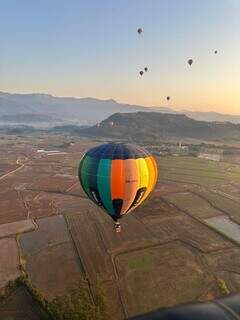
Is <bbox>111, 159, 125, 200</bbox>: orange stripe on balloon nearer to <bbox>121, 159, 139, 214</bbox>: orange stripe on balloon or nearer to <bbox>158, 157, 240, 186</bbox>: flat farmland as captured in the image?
<bbox>121, 159, 139, 214</bbox>: orange stripe on balloon

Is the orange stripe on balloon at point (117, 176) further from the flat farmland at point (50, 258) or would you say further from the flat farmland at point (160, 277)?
the flat farmland at point (50, 258)

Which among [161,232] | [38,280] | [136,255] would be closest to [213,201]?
[161,232]

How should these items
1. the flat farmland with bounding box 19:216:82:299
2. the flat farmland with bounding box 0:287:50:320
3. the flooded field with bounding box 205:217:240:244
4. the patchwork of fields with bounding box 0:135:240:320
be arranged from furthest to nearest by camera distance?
1. the flooded field with bounding box 205:217:240:244
2. the flat farmland with bounding box 19:216:82:299
3. the patchwork of fields with bounding box 0:135:240:320
4. the flat farmland with bounding box 0:287:50:320

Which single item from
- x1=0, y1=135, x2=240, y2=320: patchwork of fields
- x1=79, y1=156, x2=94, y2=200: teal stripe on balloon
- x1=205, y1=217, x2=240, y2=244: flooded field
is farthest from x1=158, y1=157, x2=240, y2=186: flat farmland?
x1=79, y1=156, x2=94, y2=200: teal stripe on balloon

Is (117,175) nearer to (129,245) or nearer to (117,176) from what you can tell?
(117,176)

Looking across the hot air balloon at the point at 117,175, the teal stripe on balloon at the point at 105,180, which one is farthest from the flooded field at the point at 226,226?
the teal stripe on balloon at the point at 105,180

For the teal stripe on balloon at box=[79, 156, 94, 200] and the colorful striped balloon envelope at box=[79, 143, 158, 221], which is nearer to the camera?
the colorful striped balloon envelope at box=[79, 143, 158, 221]
